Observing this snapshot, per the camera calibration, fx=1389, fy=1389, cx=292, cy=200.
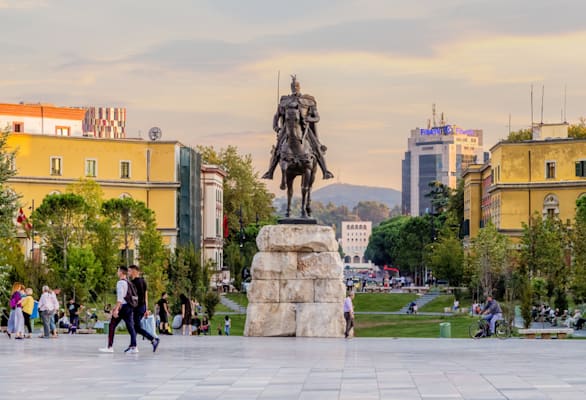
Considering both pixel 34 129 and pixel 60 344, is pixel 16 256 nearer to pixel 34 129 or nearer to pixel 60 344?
pixel 60 344

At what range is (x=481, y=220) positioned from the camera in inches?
4958

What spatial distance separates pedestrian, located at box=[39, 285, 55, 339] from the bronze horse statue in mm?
6717

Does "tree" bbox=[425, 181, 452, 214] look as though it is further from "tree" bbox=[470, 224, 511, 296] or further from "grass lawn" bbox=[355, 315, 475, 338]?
"grass lawn" bbox=[355, 315, 475, 338]

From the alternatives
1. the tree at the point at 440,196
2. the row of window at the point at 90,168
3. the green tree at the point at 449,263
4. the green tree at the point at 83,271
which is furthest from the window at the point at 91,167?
the tree at the point at 440,196

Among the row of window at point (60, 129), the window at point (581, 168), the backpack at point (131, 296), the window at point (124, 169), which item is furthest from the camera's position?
the row of window at point (60, 129)

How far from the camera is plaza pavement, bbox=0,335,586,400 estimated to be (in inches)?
679

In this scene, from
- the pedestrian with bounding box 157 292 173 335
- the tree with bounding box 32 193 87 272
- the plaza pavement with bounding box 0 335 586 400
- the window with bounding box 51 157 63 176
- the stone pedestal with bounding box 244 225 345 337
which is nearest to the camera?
the plaza pavement with bounding box 0 335 586 400

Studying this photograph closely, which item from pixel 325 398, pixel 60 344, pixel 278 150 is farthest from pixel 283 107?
pixel 325 398

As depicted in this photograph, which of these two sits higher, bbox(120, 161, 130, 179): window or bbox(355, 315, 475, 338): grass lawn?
bbox(120, 161, 130, 179): window

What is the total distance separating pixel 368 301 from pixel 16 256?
35583mm

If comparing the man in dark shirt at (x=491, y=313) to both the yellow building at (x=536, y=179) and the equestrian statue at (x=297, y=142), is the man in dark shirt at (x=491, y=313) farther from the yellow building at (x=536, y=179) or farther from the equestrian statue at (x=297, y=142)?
the yellow building at (x=536, y=179)

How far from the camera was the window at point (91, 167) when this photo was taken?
109 metres

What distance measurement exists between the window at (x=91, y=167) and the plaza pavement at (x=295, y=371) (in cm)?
7977

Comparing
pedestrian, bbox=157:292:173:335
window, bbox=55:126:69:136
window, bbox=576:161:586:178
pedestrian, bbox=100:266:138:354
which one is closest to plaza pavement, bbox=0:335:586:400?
pedestrian, bbox=100:266:138:354
